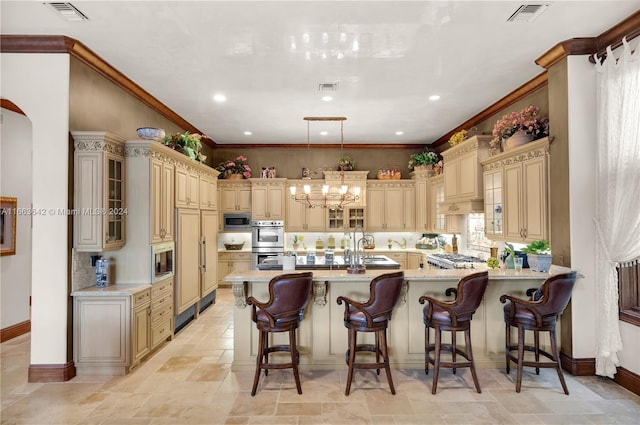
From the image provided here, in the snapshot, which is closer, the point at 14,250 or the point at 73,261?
the point at 73,261

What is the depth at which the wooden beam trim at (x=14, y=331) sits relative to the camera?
4418mm

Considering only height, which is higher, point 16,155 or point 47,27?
point 47,27

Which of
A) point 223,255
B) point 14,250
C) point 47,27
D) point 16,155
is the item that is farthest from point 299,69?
point 223,255

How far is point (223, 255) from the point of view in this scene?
7668 mm

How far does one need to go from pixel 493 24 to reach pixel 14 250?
20.0 feet

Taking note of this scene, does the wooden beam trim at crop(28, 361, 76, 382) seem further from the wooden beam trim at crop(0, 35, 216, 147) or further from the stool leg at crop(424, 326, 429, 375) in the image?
the stool leg at crop(424, 326, 429, 375)

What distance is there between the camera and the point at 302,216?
7.77 metres

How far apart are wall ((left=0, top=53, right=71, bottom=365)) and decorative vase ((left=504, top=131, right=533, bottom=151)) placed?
475 centimetres

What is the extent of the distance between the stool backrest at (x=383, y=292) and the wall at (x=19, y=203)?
4645 millimetres

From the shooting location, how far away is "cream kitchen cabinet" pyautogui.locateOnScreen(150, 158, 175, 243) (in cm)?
402

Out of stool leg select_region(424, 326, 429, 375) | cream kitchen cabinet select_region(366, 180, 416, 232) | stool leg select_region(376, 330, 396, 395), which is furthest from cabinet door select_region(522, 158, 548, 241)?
cream kitchen cabinet select_region(366, 180, 416, 232)

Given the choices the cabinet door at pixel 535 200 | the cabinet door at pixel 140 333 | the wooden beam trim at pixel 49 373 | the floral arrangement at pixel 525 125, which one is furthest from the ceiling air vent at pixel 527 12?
the wooden beam trim at pixel 49 373

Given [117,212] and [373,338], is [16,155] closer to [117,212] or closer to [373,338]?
[117,212]

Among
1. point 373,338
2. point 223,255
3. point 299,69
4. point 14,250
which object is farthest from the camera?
point 223,255
